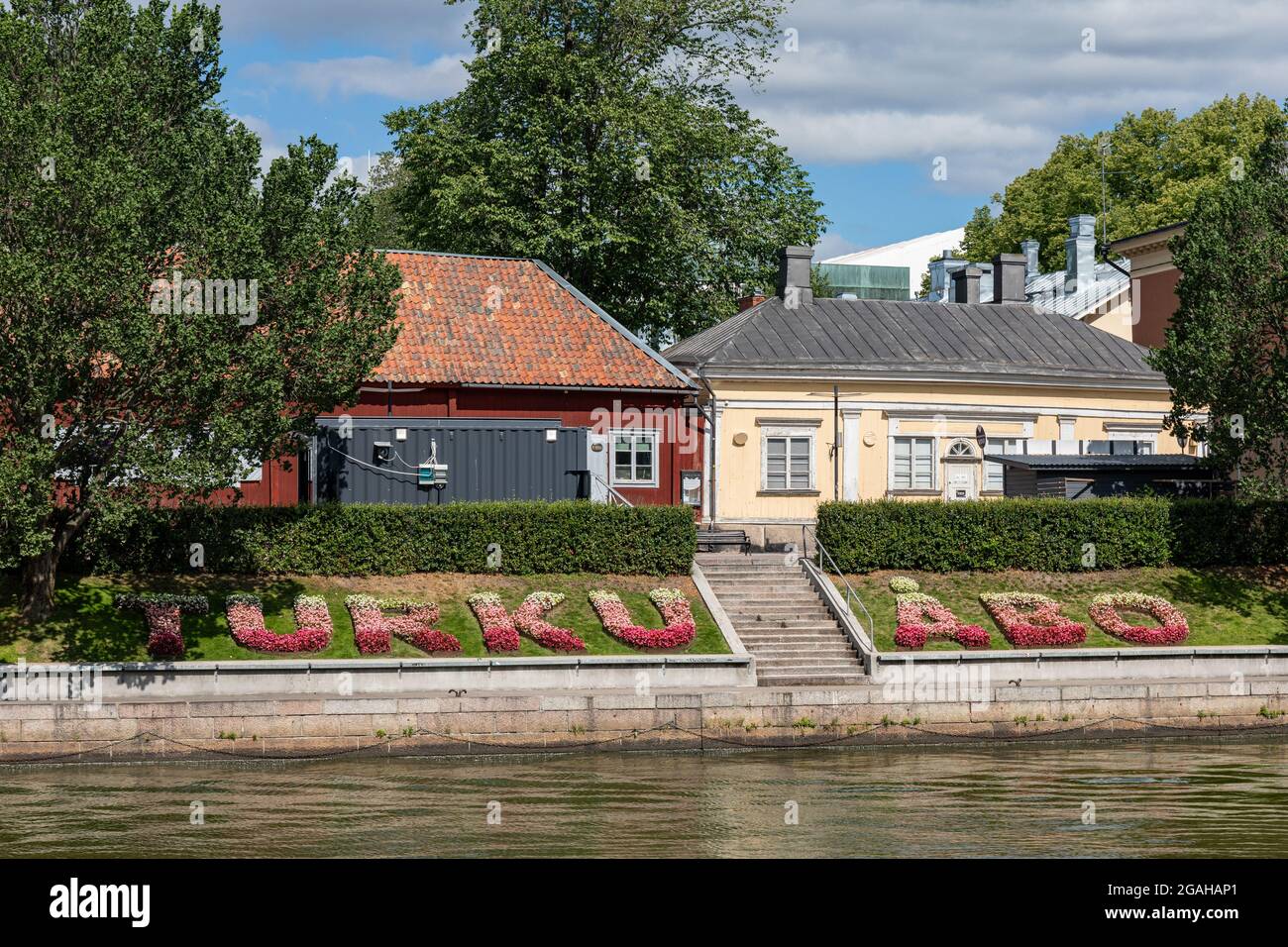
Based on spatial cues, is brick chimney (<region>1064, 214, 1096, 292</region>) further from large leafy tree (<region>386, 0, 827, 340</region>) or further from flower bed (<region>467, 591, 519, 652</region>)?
flower bed (<region>467, 591, 519, 652</region>)

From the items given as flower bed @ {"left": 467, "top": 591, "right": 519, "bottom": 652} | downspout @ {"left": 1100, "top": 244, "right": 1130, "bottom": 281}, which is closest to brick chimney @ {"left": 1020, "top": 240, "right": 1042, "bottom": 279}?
downspout @ {"left": 1100, "top": 244, "right": 1130, "bottom": 281}

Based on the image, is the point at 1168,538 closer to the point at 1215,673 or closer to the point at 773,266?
the point at 1215,673

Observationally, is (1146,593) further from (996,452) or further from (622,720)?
(622,720)

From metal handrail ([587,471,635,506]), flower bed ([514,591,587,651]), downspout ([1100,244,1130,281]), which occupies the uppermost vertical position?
downspout ([1100,244,1130,281])

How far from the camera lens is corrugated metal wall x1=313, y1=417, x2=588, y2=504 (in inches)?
1395

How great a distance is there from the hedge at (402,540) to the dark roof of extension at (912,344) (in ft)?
39.7

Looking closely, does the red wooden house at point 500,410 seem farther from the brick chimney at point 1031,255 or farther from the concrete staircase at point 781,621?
the brick chimney at point 1031,255

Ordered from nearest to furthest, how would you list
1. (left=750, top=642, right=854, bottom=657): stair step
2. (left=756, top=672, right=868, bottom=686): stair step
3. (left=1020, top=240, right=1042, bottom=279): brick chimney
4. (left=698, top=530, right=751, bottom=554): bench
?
(left=756, top=672, right=868, bottom=686): stair step → (left=750, top=642, right=854, bottom=657): stair step → (left=698, top=530, right=751, bottom=554): bench → (left=1020, top=240, right=1042, bottom=279): brick chimney

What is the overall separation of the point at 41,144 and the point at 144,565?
8.87 meters

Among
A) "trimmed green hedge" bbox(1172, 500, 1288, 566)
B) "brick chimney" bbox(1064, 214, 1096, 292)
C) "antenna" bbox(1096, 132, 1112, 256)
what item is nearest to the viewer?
"trimmed green hedge" bbox(1172, 500, 1288, 566)

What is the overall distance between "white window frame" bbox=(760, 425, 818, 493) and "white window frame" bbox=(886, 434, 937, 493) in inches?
99.4

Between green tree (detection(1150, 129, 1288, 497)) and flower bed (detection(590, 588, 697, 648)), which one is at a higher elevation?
green tree (detection(1150, 129, 1288, 497))

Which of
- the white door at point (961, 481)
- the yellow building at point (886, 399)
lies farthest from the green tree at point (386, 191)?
the white door at point (961, 481)
